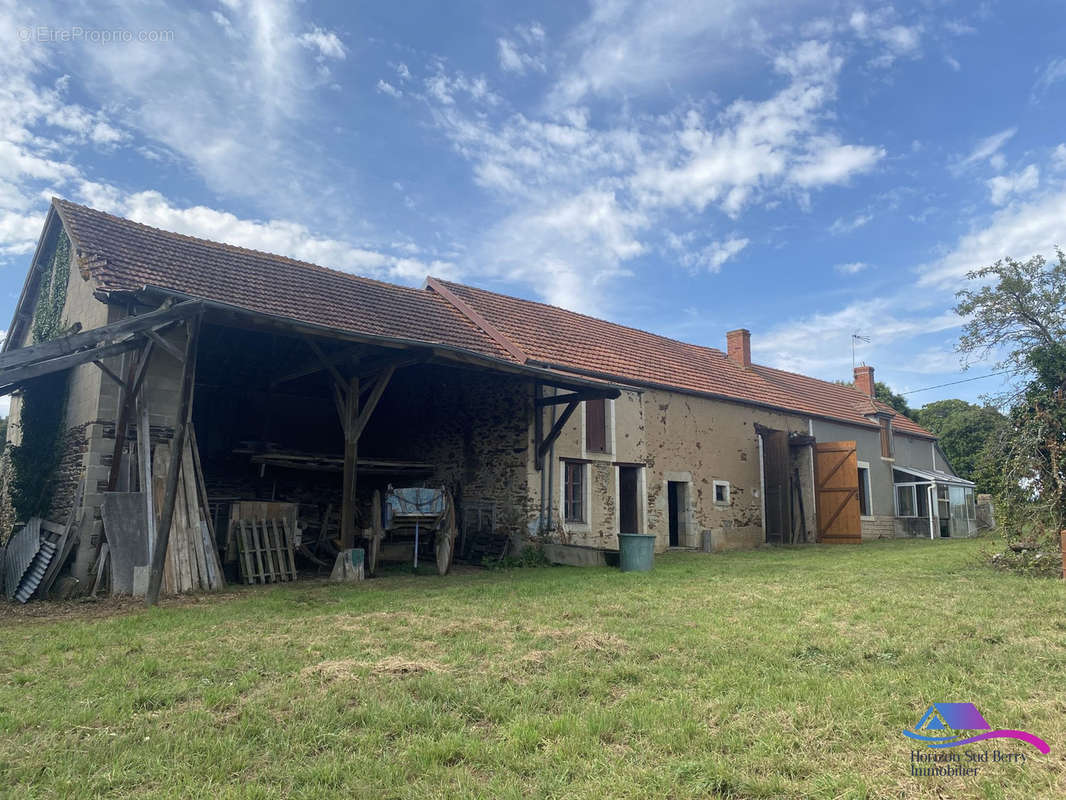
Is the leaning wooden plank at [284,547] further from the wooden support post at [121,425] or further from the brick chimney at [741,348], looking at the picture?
the brick chimney at [741,348]

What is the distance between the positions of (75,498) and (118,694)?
6.64m

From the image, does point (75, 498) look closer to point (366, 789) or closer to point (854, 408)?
point (366, 789)

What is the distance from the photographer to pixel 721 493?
16969 millimetres

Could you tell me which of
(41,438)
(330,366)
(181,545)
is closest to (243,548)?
(181,545)

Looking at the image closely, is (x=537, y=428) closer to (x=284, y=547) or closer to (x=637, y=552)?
(x=637, y=552)

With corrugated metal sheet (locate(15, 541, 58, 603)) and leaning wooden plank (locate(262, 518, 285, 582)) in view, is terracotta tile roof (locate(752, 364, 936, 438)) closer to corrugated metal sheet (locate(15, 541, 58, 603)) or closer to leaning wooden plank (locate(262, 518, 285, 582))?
leaning wooden plank (locate(262, 518, 285, 582))

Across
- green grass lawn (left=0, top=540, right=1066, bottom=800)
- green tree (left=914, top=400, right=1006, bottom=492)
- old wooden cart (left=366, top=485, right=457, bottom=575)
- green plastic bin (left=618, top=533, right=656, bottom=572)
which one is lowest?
green grass lawn (left=0, top=540, right=1066, bottom=800)

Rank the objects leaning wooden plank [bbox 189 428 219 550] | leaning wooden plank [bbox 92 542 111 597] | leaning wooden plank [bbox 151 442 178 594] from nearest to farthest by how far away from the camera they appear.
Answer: leaning wooden plank [bbox 151 442 178 594] → leaning wooden plank [bbox 92 542 111 597] → leaning wooden plank [bbox 189 428 219 550]

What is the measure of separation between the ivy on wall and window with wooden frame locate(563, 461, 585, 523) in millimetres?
8744

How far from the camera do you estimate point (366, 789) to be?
2867 millimetres

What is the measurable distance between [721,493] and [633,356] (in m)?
4.12

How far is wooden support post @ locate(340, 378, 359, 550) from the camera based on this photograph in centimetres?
970

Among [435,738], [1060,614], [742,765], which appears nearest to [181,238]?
[435,738]

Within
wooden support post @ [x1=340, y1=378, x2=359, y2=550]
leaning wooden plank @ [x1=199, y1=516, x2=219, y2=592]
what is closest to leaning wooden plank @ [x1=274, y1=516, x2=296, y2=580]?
wooden support post @ [x1=340, y1=378, x2=359, y2=550]
